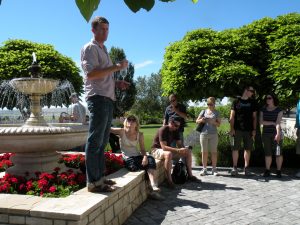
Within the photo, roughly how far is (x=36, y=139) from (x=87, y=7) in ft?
13.5

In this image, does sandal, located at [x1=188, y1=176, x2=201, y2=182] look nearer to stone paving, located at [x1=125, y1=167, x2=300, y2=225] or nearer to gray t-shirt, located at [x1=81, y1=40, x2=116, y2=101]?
stone paving, located at [x1=125, y1=167, x2=300, y2=225]

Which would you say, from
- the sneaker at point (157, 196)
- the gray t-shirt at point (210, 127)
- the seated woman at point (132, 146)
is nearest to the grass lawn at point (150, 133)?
the gray t-shirt at point (210, 127)

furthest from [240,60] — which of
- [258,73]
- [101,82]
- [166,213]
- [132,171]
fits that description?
[101,82]

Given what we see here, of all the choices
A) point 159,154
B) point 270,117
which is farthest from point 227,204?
point 270,117

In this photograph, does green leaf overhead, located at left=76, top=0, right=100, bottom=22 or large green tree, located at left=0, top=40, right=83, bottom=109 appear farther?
large green tree, located at left=0, top=40, right=83, bottom=109

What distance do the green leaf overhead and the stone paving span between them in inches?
152

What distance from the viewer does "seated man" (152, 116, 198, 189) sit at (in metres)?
6.86

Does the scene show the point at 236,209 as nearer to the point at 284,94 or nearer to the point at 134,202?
the point at 134,202

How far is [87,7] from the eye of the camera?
4.70 feet

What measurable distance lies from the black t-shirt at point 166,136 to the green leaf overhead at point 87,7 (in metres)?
5.84

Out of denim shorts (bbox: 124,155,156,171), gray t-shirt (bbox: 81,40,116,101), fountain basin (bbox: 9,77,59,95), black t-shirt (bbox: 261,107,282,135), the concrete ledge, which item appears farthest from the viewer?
black t-shirt (bbox: 261,107,282,135)

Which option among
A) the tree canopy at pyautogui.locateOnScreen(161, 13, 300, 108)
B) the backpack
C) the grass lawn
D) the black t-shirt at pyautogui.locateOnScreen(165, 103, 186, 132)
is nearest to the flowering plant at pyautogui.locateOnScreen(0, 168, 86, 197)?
the backpack

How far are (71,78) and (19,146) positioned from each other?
16.8m

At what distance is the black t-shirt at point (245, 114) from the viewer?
26.1 ft
